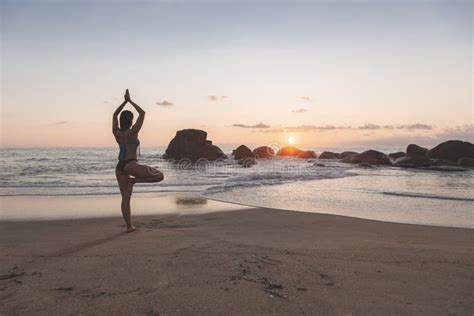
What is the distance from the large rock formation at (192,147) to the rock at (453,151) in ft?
78.4

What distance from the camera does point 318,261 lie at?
15.9 ft

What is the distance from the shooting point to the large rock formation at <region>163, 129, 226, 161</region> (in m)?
46.6

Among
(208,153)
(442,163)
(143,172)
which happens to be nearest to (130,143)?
(143,172)

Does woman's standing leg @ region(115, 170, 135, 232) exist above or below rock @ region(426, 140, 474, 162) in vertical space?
below

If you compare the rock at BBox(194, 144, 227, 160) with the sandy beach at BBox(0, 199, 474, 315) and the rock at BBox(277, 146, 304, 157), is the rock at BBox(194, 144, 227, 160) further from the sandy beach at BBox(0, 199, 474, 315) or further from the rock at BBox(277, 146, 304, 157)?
the sandy beach at BBox(0, 199, 474, 315)

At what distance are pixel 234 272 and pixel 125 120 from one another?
3.73 meters

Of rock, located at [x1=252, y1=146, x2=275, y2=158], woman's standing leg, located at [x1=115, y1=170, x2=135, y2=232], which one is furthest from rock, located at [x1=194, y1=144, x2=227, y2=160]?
woman's standing leg, located at [x1=115, y1=170, x2=135, y2=232]

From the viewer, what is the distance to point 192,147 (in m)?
47.2

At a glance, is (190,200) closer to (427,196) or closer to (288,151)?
(427,196)

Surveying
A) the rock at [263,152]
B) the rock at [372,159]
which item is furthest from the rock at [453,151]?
the rock at [263,152]

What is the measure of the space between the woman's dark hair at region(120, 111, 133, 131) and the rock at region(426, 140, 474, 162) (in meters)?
34.3

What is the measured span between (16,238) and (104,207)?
4.25 metres

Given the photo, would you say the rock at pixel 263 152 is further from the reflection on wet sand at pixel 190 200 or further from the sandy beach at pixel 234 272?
the sandy beach at pixel 234 272

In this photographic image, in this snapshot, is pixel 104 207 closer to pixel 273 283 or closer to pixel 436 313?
pixel 273 283
